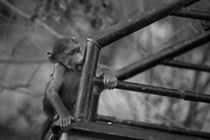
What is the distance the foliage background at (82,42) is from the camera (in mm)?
6695

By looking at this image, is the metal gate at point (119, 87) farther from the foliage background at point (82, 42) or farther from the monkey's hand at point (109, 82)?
the foliage background at point (82, 42)

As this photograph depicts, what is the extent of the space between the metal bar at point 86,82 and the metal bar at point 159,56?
100cm

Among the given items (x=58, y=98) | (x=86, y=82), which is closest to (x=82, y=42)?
(x=58, y=98)

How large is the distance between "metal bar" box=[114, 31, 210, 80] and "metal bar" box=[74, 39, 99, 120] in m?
1.00

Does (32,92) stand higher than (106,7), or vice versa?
(106,7)

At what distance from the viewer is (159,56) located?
345cm

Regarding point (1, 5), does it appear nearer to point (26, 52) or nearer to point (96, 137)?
point (26, 52)

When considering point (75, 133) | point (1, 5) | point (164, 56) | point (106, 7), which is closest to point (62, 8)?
point (106, 7)

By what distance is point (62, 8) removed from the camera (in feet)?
21.9

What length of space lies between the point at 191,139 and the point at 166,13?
0.83 meters

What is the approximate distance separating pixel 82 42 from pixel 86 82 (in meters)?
4.36

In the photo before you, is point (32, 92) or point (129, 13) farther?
point (32, 92)

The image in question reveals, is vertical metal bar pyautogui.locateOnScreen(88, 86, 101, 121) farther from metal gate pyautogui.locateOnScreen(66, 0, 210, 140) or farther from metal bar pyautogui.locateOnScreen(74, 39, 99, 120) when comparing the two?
metal bar pyautogui.locateOnScreen(74, 39, 99, 120)

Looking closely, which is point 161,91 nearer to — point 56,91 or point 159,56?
point 56,91
